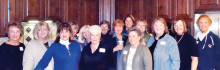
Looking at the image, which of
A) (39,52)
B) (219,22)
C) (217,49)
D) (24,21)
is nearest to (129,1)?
(219,22)

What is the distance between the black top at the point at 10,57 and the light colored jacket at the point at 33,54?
0.41ft

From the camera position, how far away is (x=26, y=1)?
397 cm

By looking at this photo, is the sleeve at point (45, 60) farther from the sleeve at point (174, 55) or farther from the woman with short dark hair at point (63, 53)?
the sleeve at point (174, 55)

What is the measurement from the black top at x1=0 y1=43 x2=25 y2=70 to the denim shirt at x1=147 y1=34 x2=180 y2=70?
146 centimetres

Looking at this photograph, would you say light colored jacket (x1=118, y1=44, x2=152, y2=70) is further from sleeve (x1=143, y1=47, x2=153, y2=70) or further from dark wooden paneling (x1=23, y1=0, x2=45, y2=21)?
dark wooden paneling (x1=23, y1=0, x2=45, y2=21)

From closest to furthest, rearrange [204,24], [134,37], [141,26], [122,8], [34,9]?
[134,37], [204,24], [141,26], [34,9], [122,8]

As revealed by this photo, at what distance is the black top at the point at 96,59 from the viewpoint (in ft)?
8.42

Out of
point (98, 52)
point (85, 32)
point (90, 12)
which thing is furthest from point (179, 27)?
point (90, 12)

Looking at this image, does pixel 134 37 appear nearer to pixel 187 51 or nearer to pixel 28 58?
pixel 187 51

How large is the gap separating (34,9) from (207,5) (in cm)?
277

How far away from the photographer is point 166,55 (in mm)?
2635

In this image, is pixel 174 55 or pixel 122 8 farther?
pixel 122 8

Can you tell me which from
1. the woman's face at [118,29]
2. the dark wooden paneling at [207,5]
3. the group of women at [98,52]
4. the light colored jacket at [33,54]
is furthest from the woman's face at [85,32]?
the dark wooden paneling at [207,5]

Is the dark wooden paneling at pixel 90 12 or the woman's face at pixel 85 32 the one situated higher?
the dark wooden paneling at pixel 90 12
